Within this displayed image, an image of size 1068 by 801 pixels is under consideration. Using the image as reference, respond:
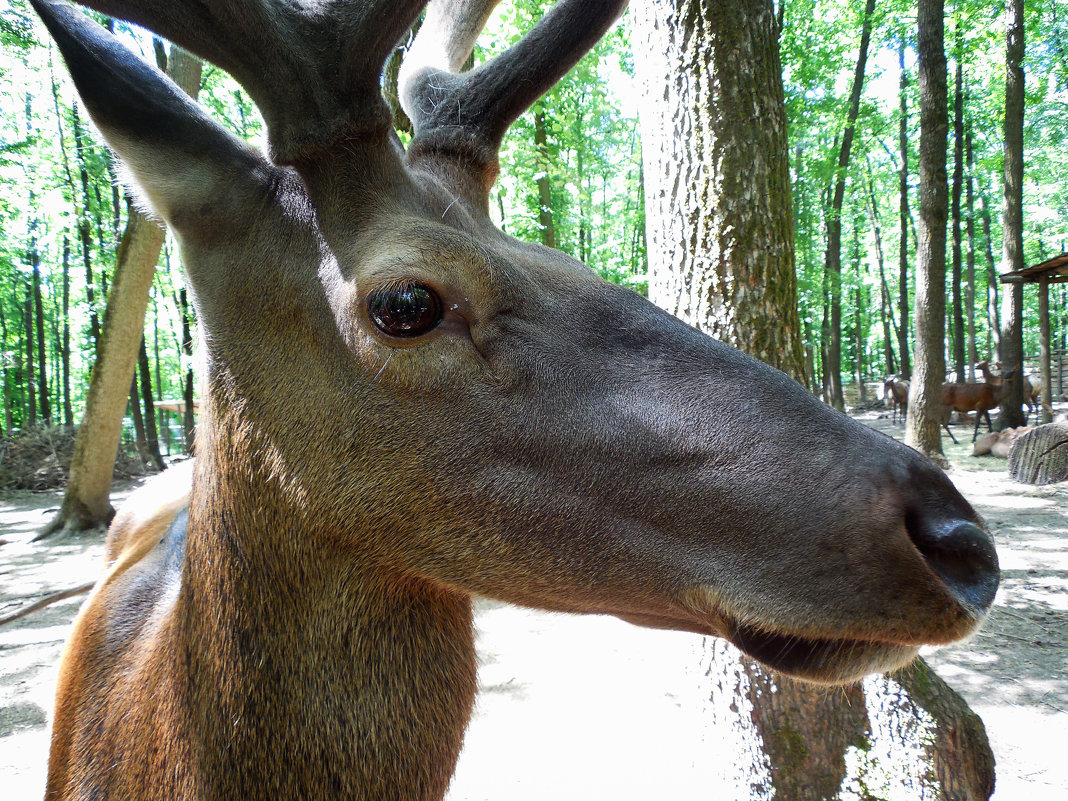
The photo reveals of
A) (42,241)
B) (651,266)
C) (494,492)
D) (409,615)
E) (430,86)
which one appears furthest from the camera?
(42,241)

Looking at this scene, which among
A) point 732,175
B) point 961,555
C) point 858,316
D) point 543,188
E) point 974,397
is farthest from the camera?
point 858,316

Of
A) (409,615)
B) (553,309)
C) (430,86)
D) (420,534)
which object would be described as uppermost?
(430,86)

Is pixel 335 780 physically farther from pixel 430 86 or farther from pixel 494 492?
pixel 430 86

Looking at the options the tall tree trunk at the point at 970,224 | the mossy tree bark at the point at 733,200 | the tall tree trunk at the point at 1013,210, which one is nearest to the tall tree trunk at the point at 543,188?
the mossy tree bark at the point at 733,200

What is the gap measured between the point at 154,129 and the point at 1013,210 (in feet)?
70.5

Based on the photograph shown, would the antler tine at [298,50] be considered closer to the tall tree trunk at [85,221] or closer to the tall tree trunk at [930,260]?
the tall tree trunk at [930,260]

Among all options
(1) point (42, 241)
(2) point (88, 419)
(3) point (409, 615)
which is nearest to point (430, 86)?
(3) point (409, 615)

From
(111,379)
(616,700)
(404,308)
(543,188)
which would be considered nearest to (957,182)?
(543,188)

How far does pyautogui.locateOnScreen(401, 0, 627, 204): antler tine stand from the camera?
2242 millimetres

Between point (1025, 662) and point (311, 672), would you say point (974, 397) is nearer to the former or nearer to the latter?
point (1025, 662)

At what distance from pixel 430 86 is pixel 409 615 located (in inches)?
73.5

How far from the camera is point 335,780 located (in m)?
1.61

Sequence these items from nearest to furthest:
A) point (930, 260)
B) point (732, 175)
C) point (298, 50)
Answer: point (298, 50) → point (732, 175) → point (930, 260)

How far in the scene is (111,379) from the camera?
33.5 ft
